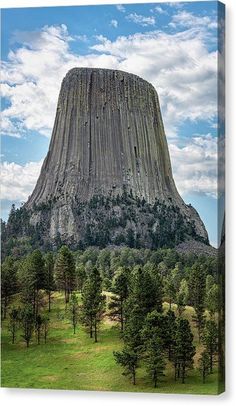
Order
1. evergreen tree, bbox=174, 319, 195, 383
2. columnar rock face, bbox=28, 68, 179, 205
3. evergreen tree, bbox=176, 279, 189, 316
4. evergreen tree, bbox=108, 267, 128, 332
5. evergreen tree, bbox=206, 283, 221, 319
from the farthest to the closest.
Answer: columnar rock face, bbox=28, 68, 179, 205 < evergreen tree, bbox=108, 267, 128, 332 < evergreen tree, bbox=176, 279, 189, 316 < evergreen tree, bbox=174, 319, 195, 383 < evergreen tree, bbox=206, 283, 221, 319

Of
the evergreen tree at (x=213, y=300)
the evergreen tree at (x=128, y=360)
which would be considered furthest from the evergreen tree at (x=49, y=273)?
the evergreen tree at (x=213, y=300)

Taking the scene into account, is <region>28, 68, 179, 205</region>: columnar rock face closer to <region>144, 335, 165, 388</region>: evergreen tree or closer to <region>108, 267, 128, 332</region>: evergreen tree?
<region>108, 267, 128, 332</region>: evergreen tree

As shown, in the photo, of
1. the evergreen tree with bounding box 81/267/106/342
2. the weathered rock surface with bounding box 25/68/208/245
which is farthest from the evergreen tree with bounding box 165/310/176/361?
the weathered rock surface with bounding box 25/68/208/245

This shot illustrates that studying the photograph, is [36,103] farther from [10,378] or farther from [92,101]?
[10,378]

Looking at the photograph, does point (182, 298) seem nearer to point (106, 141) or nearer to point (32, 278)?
point (32, 278)

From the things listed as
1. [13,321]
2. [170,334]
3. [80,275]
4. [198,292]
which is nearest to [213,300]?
[198,292]

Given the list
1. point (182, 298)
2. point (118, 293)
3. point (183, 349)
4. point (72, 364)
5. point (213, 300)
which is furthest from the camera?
point (118, 293)

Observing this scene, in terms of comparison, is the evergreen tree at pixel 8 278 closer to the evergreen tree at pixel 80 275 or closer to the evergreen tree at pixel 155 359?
the evergreen tree at pixel 80 275
